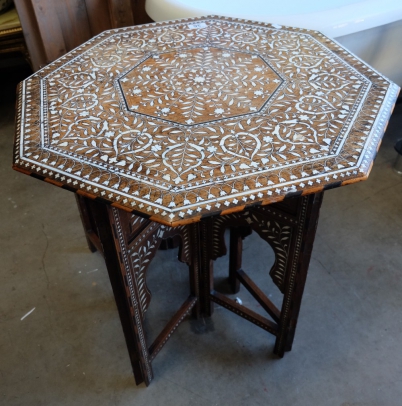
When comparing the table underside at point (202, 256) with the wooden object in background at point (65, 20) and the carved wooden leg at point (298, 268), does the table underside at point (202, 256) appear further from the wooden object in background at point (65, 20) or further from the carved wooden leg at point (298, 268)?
the wooden object in background at point (65, 20)

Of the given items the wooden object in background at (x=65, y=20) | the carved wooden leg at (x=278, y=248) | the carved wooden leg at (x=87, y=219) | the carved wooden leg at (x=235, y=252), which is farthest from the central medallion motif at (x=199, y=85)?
the wooden object in background at (x=65, y=20)

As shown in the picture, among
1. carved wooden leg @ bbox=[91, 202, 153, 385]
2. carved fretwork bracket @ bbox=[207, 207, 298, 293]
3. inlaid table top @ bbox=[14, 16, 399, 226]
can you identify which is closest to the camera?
inlaid table top @ bbox=[14, 16, 399, 226]

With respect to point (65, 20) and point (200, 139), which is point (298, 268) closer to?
point (200, 139)

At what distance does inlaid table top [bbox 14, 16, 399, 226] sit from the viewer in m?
0.72

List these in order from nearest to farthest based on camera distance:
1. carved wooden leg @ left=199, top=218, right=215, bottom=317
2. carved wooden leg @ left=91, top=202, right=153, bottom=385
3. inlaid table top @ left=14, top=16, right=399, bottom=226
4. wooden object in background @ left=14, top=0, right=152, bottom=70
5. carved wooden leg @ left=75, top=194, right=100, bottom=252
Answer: inlaid table top @ left=14, top=16, right=399, bottom=226, carved wooden leg @ left=91, top=202, right=153, bottom=385, carved wooden leg @ left=199, top=218, right=215, bottom=317, carved wooden leg @ left=75, top=194, right=100, bottom=252, wooden object in background @ left=14, top=0, right=152, bottom=70

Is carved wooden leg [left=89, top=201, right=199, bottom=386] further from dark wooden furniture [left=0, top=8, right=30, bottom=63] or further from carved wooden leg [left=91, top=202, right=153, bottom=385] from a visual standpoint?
dark wooden furniture [left=0, top=8, right=30, bottom=63]

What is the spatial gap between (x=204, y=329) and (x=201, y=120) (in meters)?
0.75

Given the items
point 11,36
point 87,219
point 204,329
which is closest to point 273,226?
point 204,329

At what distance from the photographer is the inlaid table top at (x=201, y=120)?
2.38ft

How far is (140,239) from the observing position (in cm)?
97

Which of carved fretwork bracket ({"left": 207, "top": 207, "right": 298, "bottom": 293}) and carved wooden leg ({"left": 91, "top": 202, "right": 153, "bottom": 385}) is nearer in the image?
carved wooden leg ({"left": 91, "top": 202, "right": 153, "bottom": 385})

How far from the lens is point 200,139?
2.67ft

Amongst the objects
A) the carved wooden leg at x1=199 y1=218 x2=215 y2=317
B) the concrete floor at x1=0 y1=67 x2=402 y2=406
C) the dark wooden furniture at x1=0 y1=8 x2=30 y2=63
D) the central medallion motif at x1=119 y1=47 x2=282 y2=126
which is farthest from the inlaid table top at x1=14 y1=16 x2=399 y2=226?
the dark wooden furniture at x1=0 y1=8 x2=30 y2=63

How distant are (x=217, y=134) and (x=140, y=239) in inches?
12.0
